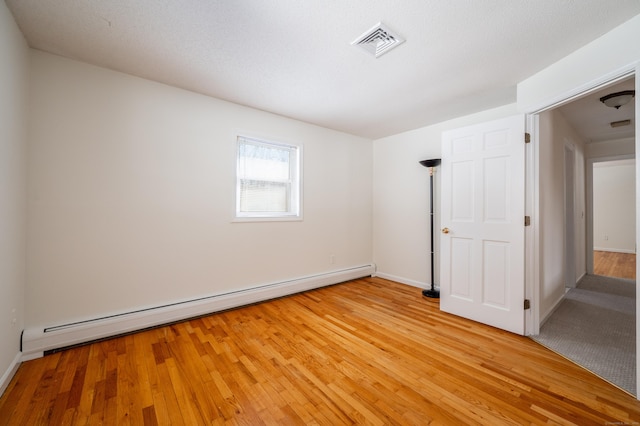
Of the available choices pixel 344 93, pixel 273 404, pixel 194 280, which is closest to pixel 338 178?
pixel 344 93

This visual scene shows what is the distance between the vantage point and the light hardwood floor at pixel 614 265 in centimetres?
490

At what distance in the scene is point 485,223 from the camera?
109 inches

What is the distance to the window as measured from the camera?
333cm

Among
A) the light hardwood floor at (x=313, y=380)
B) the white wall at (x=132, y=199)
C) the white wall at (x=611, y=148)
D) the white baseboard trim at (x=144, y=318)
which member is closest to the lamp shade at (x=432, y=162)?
the white wall at (x=132, y=199)

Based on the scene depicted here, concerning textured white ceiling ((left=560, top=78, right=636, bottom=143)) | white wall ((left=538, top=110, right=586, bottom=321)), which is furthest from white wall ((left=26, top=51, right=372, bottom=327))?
textured white ceiling ((left=560, top=78, right=636, bottom=143))

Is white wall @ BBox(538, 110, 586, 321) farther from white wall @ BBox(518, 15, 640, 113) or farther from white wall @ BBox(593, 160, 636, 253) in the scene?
white wall @ BBox(593, 160, 636, 253)

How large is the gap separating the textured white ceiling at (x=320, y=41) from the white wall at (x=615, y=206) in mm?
7251

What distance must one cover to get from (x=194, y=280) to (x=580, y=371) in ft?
11.8

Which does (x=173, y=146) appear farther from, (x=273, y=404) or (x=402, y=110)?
(x=402, y=110)

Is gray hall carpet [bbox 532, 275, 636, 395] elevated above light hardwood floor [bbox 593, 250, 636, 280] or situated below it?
below

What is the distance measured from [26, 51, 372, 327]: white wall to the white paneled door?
218 centimetres

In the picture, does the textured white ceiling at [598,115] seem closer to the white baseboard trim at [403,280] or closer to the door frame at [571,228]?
the door frame at [571,228]

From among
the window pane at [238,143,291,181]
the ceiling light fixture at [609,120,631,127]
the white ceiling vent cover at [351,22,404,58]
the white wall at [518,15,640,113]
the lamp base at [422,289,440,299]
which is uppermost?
the white ceiling vent cover at [351,22,404,58]

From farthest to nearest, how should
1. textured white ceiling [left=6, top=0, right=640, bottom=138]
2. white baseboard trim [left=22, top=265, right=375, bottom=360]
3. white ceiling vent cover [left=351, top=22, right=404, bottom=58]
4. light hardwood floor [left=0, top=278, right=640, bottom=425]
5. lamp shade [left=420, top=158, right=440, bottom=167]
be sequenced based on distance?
lamp shade [left=420, top=158, right=440, bottom=167] < white baseboard trim [left=22, top=265, right=375, bottom=360] < white ceiling vent cover [left=351, top=22, right=404, bottom=58] < textured white ceiling [left=6, top=0, right=640, bottom=138] < light hardwood floor [left=0, top=278, right=640, bottom=425]
